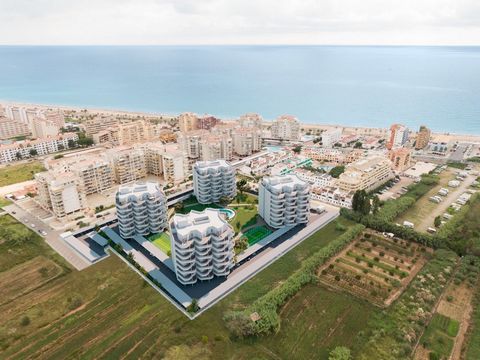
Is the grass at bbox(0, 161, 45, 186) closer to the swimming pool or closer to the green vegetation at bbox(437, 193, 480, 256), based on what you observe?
the swimming pool

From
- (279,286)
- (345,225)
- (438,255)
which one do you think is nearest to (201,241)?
(279,286)

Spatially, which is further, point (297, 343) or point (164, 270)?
point (164, 270)

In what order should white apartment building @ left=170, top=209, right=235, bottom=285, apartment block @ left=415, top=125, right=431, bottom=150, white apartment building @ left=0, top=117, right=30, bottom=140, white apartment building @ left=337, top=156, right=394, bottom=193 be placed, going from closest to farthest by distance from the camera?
white apartment building @ left=170, top=209, right=235, bottom=285, white apartment building @ left=337, top=156, right=394, bottom=193, apartment block @ left=415, top=125, right=431, bottom=150, white apartment building @ left=0, top=117, right=30, bottom=140

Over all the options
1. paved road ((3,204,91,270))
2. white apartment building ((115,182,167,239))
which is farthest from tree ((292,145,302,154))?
paved road ((3,204,91,270))

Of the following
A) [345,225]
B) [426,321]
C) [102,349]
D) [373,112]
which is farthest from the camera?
[373,112]

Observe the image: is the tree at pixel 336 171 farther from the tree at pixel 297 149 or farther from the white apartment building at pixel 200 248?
the white apartment building at pixel 200 248

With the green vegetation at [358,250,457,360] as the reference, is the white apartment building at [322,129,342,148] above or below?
above

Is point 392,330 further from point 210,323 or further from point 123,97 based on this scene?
point 123,97
